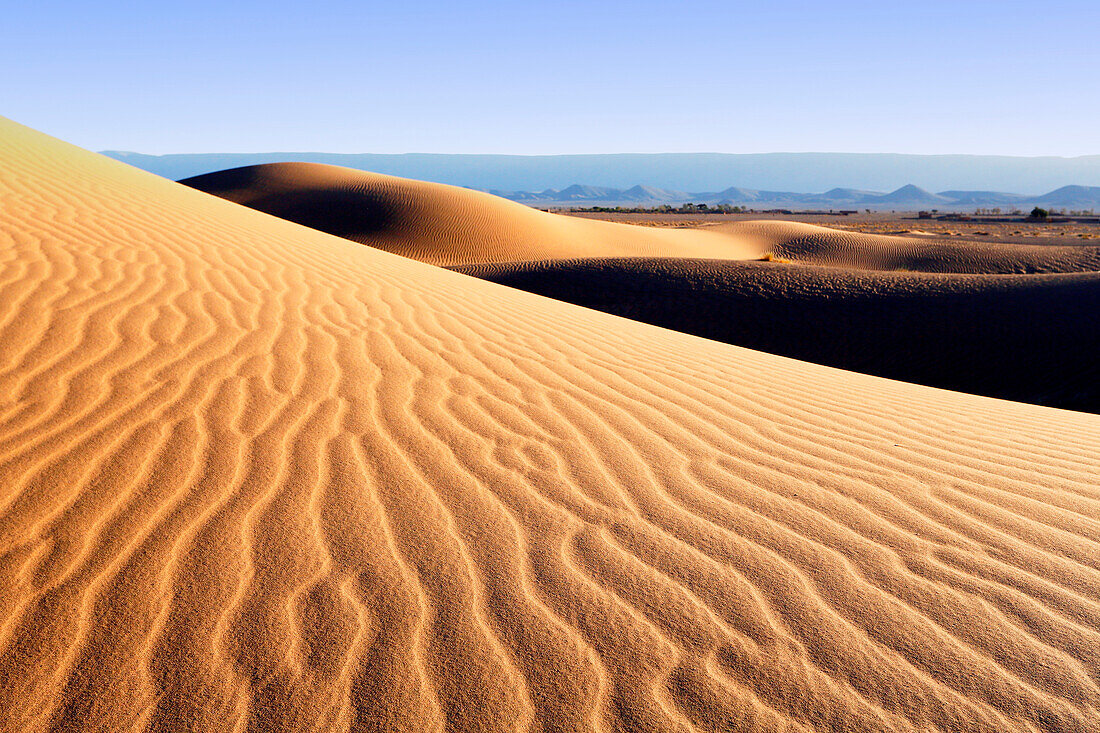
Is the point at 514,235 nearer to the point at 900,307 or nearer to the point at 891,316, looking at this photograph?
the point at 900,307

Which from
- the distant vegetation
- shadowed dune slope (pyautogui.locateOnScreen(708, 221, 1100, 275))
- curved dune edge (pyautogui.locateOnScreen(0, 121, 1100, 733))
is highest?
curved dune edge (pyautogui.locateOnScreen(0, 121, 1100, 733))

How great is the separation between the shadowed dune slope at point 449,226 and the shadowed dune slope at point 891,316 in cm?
1269

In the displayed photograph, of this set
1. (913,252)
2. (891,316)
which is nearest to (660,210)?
(913,252)

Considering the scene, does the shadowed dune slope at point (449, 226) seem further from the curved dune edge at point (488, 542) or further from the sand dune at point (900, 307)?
the curved dune edge at point (488, 542)

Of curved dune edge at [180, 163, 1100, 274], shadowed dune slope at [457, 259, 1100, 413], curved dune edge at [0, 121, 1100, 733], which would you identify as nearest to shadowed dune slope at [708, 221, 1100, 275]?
curved dune edge at [180, 163, 1100, 274]

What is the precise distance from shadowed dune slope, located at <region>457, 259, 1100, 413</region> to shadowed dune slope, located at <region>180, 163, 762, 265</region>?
41.6 ft

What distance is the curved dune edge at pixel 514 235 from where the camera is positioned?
25.6 metres

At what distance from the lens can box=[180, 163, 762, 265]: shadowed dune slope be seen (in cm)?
2786

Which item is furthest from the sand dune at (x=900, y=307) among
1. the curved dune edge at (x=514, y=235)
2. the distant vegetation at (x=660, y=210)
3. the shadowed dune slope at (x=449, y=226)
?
the distant vegetation at (x=660, y=210)

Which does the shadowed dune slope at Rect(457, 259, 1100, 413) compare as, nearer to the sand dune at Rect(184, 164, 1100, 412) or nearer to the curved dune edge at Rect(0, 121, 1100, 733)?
the sand dune at Rect(184, 164, 1100, 412)

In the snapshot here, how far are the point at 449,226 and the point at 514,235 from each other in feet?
8.18

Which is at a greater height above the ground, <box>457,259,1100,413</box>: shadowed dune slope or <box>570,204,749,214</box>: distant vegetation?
<box>457,259,1100,413</box>: shadowed dune slope

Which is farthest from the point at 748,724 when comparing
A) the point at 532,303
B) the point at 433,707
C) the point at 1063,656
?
the point at 532,303

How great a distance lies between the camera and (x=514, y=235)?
29.2m
